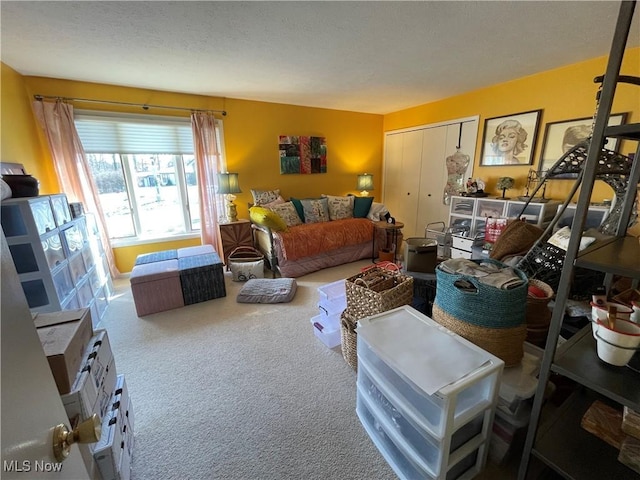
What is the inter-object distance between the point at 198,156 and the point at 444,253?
356cm

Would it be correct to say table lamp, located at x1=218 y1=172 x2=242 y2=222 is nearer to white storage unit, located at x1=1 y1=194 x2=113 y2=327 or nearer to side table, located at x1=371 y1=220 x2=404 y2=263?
white storage unit, located at x1=1 y1=194 x2=113 y2=327

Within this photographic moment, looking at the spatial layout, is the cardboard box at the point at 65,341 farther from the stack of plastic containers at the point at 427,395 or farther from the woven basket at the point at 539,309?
the woven basket at the point at 539,309

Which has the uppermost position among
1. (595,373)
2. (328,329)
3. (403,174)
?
(403,174)

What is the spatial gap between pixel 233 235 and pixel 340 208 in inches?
65.5

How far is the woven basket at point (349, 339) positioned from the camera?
5.69 feet

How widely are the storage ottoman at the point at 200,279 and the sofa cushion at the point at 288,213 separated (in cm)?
118

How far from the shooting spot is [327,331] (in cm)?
208

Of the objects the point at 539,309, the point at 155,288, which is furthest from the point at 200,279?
the point at 539,309

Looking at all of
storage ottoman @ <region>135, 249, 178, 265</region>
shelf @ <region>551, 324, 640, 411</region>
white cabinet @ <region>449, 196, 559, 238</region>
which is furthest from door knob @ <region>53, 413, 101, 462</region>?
white cabinet @ <region>449, 196, 559, 238</region>

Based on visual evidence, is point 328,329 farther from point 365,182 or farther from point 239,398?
point 365,182

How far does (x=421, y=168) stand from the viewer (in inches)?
170

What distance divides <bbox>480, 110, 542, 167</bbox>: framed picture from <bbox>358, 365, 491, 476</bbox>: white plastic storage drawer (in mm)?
3100

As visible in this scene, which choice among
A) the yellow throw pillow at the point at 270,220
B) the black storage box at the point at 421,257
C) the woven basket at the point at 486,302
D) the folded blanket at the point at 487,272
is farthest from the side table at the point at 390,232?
the woven basket at the point at 486,302

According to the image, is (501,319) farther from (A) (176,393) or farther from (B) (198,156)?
(B) (198,156)
